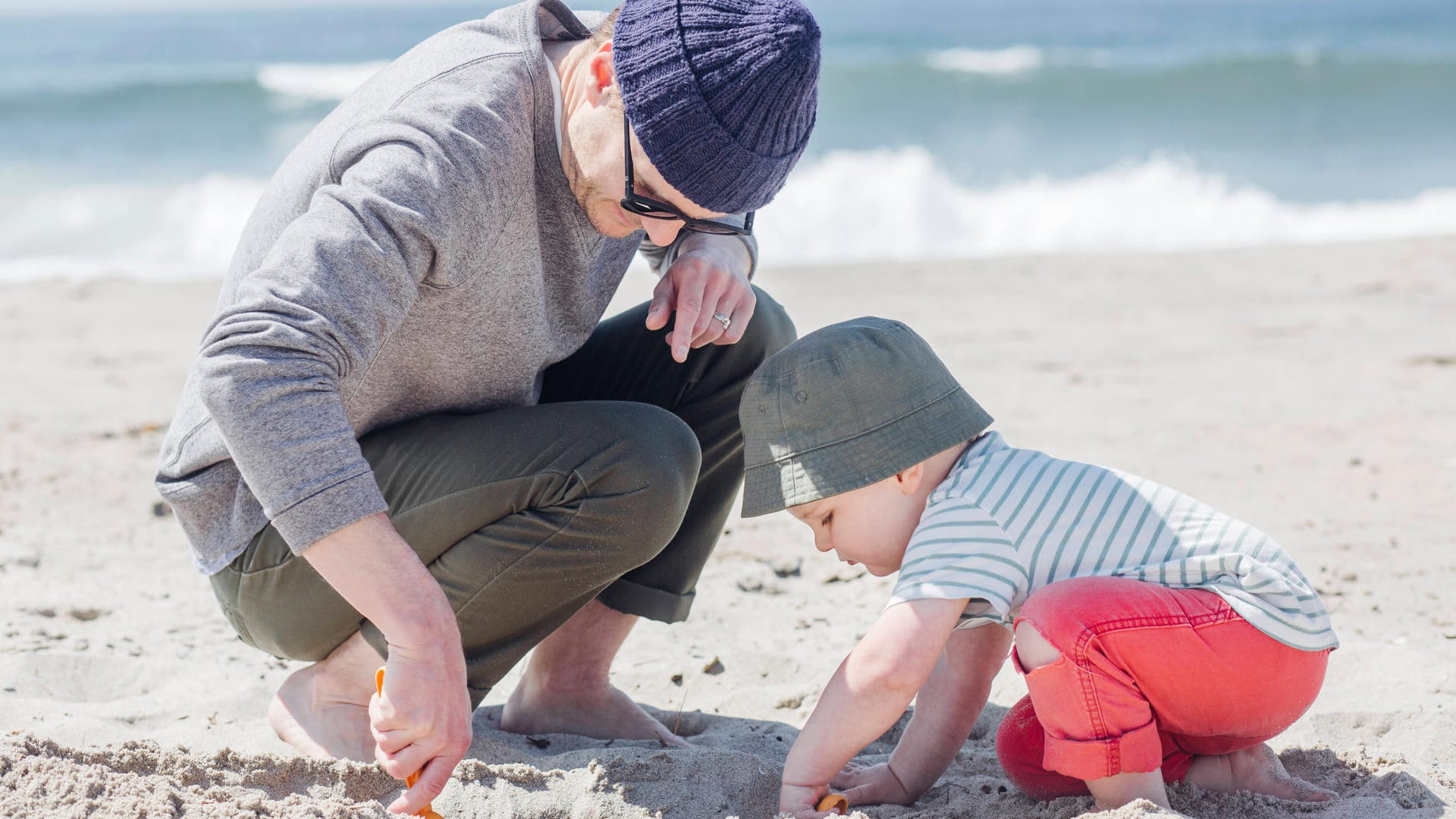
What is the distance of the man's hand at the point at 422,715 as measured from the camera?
59.1 inches

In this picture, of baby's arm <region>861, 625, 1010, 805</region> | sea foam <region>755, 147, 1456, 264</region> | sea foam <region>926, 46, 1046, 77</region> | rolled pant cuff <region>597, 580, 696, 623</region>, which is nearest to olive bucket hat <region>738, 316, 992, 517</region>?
baby's arm <region>861, 625, 1010, 805</region>

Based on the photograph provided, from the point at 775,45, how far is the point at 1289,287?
579 cm

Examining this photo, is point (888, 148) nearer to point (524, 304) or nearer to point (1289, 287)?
point (1289, 287)

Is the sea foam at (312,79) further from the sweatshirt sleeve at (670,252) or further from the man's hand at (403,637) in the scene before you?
the man's hand at (403,637)

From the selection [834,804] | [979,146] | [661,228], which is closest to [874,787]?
[834,804]

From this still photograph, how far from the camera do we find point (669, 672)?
255 centimetres

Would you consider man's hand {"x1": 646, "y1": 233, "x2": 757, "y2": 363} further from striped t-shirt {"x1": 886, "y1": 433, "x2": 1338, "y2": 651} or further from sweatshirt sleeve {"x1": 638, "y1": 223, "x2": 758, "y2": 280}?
striped t-shirt {"x1": 886, "y1": 433, "x2": 1338, "y2": 651}

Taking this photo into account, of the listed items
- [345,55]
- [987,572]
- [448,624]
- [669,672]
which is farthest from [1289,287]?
[345,55]

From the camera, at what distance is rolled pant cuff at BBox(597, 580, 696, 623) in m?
2.24

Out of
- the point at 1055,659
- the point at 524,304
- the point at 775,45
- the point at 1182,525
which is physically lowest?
the point at 1055,659

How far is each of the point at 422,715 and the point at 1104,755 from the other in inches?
34.9

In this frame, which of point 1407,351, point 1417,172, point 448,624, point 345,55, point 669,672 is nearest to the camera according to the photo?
point 448,624

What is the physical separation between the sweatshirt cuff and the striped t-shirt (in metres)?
0.72

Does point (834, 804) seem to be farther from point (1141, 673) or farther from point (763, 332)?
point (763, 332)
